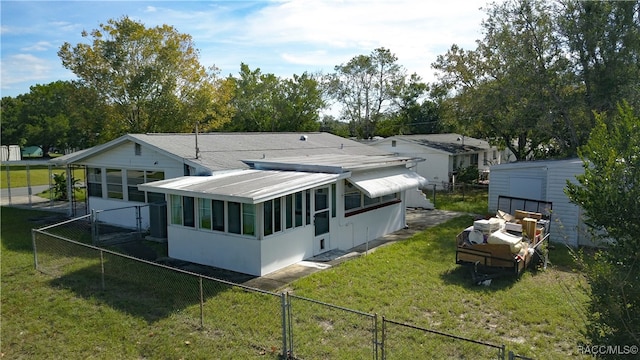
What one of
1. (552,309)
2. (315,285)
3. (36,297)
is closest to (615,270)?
(552,309)

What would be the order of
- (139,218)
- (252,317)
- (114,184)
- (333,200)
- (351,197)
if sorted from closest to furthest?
(252,317), (333,200), (351,197), (139,218), (114,184)

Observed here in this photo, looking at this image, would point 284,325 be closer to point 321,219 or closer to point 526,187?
point 321,219

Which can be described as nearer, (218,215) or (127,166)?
(218,215)

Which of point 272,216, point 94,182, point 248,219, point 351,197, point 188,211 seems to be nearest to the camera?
point 248,219

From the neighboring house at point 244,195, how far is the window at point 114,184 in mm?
40

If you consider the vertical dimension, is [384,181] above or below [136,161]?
below

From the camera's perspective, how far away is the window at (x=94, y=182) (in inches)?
754

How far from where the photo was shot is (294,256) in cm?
1312

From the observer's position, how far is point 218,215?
1265cm

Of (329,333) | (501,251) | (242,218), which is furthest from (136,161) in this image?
(501,251)

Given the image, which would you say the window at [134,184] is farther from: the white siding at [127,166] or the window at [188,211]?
the window at [188,211]

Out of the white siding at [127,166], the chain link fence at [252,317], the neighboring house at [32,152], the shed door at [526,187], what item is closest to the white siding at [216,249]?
the chain link fence at [252,317]

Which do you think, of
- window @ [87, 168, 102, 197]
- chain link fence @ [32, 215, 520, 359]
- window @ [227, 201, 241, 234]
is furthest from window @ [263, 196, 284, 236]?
window @ [87, 168, 102, 197]

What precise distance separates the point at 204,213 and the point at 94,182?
29.3 feet
